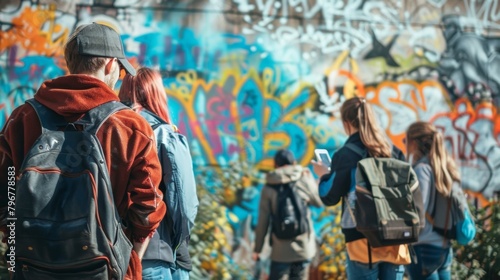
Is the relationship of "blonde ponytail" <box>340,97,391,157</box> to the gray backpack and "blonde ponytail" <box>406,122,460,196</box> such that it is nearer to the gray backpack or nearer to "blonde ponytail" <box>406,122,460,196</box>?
the gray backpack

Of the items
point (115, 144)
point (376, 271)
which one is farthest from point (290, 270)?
point (115, 144)

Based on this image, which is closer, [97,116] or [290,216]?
[97,116]

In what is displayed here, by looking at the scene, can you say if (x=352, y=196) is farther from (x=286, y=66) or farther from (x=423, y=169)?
(x=286, y=66)

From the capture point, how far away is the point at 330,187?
6.01m

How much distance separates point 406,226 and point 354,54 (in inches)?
180

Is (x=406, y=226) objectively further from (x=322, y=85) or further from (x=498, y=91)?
(x=498, y=91)

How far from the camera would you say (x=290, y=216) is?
28.3 ft

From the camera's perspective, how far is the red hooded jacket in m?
3.54

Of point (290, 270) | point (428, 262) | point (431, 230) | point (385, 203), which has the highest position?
point (385, 203)

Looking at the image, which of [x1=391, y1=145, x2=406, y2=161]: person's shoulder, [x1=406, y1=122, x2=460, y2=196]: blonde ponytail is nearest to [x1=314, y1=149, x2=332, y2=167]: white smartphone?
[x1=391, y1=145, x2=406, y2=161]: person's shoulder

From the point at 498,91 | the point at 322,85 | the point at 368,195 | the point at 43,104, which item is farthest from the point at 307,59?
the point at 43,104

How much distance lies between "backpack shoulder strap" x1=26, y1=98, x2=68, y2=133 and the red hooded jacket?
0.07 ft

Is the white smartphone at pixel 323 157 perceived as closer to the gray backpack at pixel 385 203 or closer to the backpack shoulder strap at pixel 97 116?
the gray backpack at pixel 385 203

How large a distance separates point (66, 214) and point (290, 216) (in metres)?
5.37
